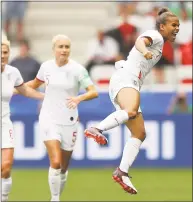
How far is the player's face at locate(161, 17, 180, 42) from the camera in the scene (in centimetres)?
1266

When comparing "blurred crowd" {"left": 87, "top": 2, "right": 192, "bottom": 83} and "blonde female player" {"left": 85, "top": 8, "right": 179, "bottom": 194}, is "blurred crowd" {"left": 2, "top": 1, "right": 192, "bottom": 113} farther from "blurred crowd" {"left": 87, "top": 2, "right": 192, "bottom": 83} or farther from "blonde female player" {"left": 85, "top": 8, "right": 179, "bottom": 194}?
"blonde female player" {"left": 85, "top": 8, "right": 179, "bottom": 194}

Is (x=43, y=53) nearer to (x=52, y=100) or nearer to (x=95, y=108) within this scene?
(x=95, y=108)

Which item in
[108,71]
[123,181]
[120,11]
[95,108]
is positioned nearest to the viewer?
[123,181]

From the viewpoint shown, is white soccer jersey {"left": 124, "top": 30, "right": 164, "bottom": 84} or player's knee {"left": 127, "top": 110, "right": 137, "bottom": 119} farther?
white soccer jersey {"left": 124, "top": 30, "right": 164, "bottom": 84}

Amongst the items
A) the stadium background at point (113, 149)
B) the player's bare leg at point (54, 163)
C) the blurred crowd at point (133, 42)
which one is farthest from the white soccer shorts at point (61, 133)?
the blurred crowd at point (133, 42)

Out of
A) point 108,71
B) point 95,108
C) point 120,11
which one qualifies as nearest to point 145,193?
point 95,108

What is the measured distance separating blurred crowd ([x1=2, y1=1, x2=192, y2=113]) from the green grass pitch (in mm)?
1831

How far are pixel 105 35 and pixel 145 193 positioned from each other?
5.86 m

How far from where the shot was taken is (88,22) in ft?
82.3

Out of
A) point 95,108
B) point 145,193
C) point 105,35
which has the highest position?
point 105,35

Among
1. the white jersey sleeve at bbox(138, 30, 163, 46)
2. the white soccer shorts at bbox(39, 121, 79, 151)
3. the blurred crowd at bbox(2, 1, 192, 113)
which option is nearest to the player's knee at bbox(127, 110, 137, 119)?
the white jersey sleeve at bbox(138, 30, 163, 46)

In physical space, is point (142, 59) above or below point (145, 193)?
above

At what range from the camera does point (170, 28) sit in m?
12.7

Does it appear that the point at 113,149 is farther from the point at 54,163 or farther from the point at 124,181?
the point at 124,181
